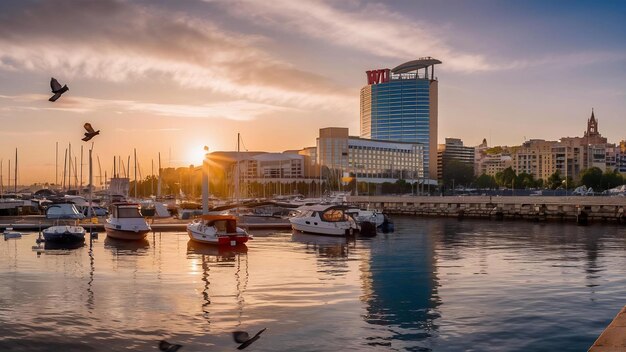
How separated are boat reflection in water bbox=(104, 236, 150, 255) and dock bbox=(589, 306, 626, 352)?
4126 centimetres

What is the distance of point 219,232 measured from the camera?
176 feet

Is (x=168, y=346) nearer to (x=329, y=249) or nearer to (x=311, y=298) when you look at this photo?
(x=311, y=298)

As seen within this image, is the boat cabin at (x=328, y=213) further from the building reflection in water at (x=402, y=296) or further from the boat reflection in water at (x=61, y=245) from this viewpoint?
the boat reflection in water at (x=61, y=245)

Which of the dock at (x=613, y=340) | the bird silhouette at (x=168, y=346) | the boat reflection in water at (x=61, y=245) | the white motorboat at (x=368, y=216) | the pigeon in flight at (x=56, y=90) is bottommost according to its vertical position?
the bird silhouette at (x=168, y=346)

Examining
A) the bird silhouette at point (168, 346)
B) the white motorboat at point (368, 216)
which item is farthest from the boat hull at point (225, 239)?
the bird silhouette at point (168, 346)

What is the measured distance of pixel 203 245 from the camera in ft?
180

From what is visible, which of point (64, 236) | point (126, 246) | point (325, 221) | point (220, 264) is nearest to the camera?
point (220, 264)

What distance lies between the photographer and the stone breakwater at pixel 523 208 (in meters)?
94.5

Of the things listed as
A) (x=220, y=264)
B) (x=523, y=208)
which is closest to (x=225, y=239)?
(x=220, y=264)

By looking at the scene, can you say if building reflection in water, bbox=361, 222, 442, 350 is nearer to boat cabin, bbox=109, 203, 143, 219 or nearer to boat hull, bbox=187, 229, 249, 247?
boat hull, bbox=187, 229, 249, 247

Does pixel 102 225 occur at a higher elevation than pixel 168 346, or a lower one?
higher

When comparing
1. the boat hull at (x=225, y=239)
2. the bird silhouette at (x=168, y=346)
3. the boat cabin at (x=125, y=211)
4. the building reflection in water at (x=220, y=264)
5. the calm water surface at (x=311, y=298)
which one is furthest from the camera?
the boat cabin at (x=125, y=211)

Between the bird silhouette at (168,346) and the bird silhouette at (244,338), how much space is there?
2065 mm

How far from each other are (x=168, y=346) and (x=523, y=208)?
318 feet
